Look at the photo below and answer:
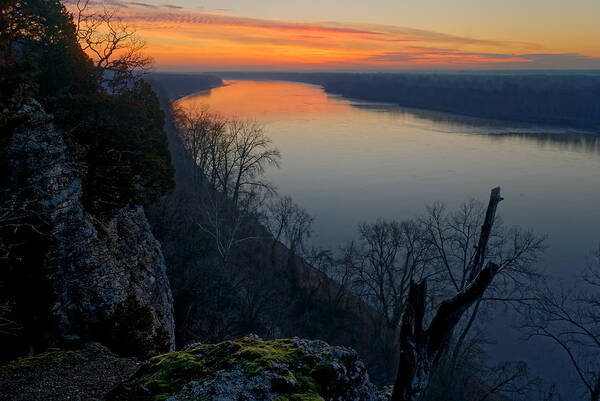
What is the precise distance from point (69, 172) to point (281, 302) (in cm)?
1353

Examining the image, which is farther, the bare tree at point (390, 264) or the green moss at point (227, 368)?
the bare tree at point (390, 264)

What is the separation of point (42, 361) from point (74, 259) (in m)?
2.62

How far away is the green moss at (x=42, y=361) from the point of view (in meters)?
7.18

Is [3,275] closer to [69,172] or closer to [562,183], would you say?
[69,172]

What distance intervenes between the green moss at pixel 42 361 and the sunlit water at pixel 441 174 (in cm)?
1835

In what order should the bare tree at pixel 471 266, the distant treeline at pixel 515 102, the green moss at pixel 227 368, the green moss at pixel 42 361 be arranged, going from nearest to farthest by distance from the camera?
1. the green moss at pixel 227 368
2. the green moss at pixel 42 361
3. the bare tree at pixel 471 266
4. the distant treeline at pixel 515 102

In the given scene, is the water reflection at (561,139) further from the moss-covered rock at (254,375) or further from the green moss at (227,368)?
the green moss at (227,368)

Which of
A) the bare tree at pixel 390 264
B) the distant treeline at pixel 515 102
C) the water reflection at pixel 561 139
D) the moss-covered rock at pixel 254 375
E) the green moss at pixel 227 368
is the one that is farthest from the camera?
the distant treeline at pixel 515 102

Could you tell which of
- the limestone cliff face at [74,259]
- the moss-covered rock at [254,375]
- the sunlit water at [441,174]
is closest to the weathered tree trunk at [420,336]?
the moss-covered rock at [254,375]

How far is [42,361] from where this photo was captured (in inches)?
295

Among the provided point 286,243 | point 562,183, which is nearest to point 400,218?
point 286,243

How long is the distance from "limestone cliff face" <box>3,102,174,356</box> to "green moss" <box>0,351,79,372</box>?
0.98 meters

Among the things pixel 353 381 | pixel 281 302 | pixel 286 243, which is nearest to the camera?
pixel 353 381

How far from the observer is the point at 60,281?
9.12m
